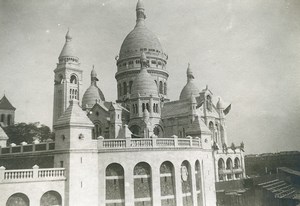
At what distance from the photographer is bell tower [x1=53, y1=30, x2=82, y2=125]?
184 feet

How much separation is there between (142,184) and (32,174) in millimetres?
8854

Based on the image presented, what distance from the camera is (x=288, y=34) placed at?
2098 cm

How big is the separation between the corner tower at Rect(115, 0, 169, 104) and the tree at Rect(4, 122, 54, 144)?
1374 centimetres

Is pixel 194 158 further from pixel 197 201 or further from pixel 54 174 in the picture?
pixel 54 174

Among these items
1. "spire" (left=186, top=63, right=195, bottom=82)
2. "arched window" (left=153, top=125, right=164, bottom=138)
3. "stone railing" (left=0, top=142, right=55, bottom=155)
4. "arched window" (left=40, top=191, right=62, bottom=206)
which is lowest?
"arched window" (left=40, top=191, right=62, bottom=206)

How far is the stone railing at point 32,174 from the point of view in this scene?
1993 centimetres

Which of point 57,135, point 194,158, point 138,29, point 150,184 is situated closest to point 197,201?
point 194,158

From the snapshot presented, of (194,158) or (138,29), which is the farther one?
(138,29)

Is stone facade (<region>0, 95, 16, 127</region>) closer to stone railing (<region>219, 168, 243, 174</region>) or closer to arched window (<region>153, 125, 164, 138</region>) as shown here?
arched window (<region>153, 125, 164, 138</region>)

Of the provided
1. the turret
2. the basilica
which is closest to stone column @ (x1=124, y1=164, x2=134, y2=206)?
the basilica

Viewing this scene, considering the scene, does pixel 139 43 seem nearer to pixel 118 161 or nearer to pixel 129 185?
pixel 118 161

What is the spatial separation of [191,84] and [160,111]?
11.7m

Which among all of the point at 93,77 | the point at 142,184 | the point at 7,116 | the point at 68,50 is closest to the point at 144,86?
the point at 93,77

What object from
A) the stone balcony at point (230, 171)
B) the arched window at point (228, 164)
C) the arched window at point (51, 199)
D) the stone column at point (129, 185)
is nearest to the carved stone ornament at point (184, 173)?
the stone column at point (129, 185)
